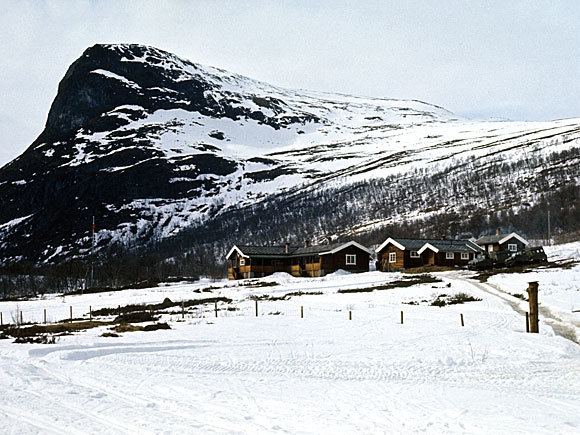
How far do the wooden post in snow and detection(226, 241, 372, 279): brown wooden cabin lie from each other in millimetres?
59146

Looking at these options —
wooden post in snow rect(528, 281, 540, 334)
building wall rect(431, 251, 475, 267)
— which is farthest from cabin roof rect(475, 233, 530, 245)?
wooden post in snow rect(528, 281, 540, 334)

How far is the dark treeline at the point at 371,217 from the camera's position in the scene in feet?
362

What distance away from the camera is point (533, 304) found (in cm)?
2022

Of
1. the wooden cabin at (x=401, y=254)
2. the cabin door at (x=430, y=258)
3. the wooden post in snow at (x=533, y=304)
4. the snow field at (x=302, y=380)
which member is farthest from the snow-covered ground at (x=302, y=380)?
the wooden cabin at (x=401, y=254)

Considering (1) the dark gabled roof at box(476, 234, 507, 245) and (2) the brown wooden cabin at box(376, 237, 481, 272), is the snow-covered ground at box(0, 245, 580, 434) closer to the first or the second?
(2) the brown wooden cabin at box(376, 237, 481, 272)

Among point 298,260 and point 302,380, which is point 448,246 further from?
point 302,380

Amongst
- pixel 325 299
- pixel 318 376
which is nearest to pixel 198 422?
pixel 318 376

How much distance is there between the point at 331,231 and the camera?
14100 cm

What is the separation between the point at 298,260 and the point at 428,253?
1951 centimetres

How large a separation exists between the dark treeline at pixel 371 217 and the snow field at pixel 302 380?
7562 centimetres

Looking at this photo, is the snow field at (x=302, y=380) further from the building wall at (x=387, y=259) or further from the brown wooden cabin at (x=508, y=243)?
the brown wooden cabin at (x=508, y=243)

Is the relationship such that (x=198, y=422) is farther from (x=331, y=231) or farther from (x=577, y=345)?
(x=331, y=231)

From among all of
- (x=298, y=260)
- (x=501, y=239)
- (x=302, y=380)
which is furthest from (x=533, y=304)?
(x=298, y=260)

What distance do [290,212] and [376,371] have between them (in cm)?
14773
